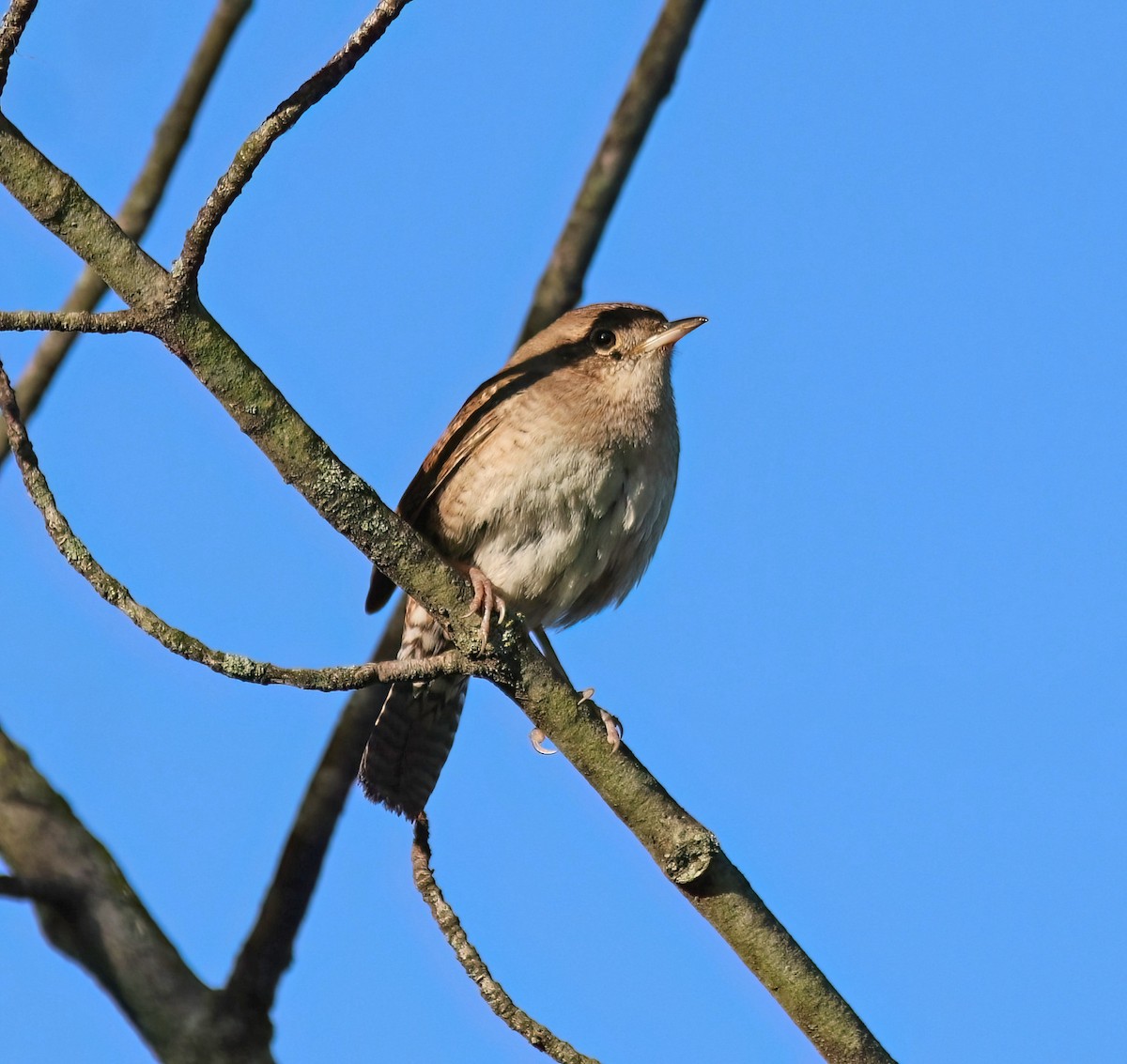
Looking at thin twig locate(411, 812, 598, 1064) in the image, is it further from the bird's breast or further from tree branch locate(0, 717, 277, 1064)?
the bird's breast

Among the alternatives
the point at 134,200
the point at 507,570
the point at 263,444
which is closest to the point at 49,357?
the point at 134,200

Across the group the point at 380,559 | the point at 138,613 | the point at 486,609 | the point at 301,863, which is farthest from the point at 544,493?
the point at 138,613

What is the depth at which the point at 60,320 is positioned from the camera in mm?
2861

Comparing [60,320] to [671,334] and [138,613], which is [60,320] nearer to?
[138,613]

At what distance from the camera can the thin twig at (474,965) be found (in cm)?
324

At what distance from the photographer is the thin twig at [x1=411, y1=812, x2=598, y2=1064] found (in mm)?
3242

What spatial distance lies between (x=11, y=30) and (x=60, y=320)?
0.58 m

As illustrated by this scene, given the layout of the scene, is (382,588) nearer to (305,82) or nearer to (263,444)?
(263,444)

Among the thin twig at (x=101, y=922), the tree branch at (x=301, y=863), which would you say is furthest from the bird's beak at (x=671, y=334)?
the thin twig at (x=101, y=922)

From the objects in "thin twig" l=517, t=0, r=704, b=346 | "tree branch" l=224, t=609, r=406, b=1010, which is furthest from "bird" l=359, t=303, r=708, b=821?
"tree branch" l=224, t=609, r=406, b=1010

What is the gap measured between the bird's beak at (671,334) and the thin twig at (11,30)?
281cm

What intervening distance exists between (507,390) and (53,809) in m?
2.11

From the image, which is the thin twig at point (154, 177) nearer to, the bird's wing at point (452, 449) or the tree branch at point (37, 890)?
the bird's wing at point (452, 449)

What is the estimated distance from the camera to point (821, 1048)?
3.41 meters
